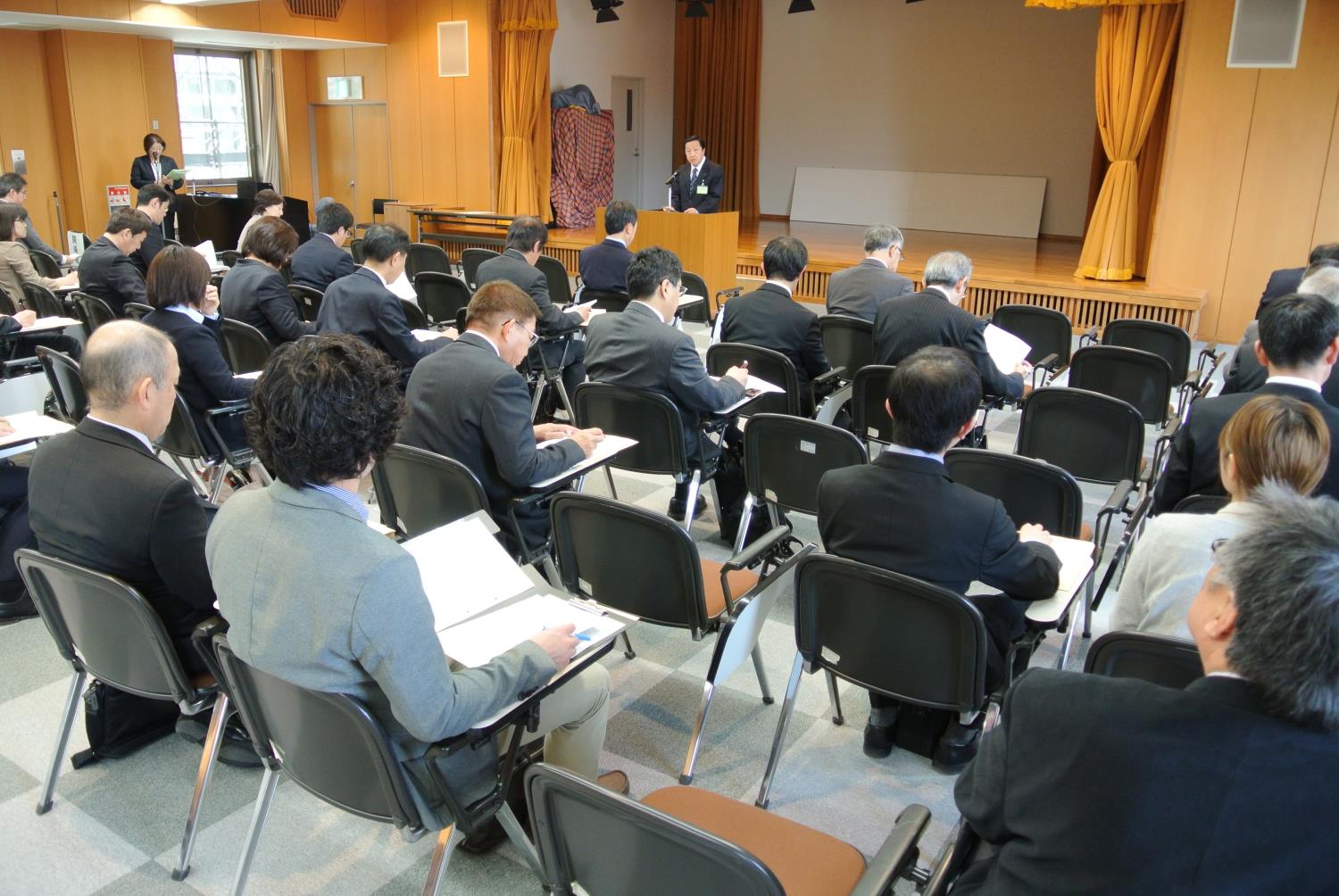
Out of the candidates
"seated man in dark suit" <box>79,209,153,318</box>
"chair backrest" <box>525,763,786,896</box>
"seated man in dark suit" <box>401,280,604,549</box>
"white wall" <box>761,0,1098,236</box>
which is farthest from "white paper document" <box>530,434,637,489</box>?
"white wall" <box>761,0,1098,236</box>

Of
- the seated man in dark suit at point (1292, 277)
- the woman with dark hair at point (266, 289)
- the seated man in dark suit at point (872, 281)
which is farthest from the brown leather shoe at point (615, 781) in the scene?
the seated man in dark suit at point (1292, 277)

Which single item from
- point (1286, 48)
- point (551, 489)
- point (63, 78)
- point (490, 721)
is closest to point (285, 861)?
point (490, 721)

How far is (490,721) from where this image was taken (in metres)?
1.81

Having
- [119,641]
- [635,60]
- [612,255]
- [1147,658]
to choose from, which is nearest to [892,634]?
[1147,658]

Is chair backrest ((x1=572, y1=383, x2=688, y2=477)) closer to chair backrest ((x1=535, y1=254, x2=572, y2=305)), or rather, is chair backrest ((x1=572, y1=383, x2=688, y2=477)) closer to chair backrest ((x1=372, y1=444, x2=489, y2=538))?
chair backrest ((x1=372, y1=444, x2=489, y2=538))

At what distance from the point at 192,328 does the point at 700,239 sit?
559cm

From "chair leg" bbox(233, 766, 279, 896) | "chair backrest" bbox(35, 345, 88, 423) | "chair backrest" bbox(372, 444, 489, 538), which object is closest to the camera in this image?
"chair leg" bbox(233, 766, 279, 896)

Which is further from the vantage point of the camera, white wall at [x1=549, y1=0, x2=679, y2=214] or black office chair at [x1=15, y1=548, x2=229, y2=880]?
white wall at [x1=549, y1=0, x2=679, y2=214]

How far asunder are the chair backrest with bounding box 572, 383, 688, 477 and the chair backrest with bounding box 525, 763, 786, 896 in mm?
2259

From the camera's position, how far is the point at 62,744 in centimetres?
245

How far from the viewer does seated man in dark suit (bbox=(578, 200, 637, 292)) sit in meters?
6.50

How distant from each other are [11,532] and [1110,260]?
826 centimetres

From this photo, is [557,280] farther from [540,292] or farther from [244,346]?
[244,346]

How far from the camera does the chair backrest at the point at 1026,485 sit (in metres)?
2.92
